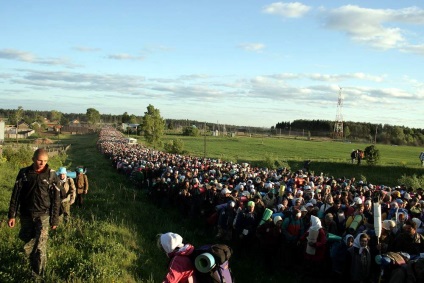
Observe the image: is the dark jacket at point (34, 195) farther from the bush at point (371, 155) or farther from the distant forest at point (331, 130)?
the distant forest at point (331, 130)

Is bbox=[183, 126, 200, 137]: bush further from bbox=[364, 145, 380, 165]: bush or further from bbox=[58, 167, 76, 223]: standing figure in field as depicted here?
bbox=[58, 167, 76, 223]: standing figure in field

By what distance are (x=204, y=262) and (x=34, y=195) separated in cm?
315

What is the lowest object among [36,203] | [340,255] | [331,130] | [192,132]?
[340,255]

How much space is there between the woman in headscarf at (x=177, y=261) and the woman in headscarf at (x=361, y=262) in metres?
4.55

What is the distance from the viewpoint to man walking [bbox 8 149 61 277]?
5926 millimetres

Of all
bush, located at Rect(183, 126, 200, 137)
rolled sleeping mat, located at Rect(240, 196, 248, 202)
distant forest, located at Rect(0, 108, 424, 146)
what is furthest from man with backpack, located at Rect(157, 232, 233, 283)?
bush, located at Rect(183, 126, 200, 137)

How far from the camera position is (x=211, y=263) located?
407 cm

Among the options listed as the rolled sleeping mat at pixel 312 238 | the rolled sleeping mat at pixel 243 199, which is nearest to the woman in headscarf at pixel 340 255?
the rolled sleeping mat at pixel 312 238

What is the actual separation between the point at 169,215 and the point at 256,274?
556 cm

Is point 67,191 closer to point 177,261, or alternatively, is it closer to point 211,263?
point 177,261

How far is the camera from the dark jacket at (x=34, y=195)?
593 cm

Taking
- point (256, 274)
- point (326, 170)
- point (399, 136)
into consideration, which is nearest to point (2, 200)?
point (256, 274)

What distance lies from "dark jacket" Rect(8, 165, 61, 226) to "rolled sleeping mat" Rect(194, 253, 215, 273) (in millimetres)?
2908

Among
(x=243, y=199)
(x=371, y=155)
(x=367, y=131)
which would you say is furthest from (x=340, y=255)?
(x=367, y=131)
